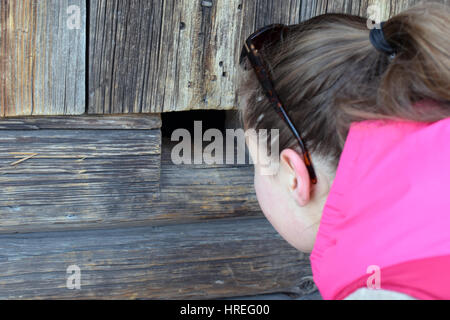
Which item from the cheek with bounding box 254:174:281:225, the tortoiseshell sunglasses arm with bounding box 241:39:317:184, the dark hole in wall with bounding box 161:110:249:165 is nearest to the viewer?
the tortoiseshell sunglasses arm with bounding box 241:39:317:184

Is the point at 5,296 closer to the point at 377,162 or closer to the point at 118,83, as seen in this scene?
the point at 118,83

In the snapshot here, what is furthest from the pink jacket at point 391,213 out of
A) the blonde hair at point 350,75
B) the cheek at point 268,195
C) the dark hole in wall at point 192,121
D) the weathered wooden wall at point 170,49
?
the dark hole in wall at point 192,121

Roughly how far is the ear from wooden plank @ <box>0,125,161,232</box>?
51cm

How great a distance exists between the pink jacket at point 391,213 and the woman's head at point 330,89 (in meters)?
0.05

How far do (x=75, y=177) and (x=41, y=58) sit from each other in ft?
1.03

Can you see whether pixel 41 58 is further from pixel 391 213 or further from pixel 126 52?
pixel 391 213

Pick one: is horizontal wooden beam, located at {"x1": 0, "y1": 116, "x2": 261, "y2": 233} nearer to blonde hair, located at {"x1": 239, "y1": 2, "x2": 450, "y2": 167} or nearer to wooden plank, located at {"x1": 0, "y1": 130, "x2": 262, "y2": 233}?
wooden plank, located at {"x1": 0, "y1": 130, "x2": 262, "y2": 233}

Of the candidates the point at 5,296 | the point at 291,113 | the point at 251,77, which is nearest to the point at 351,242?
the point at 291,113

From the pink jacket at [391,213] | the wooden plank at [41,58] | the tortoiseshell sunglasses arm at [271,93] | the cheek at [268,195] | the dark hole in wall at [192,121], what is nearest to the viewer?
the pink jacket at [391,213]

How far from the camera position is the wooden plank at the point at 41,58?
121 centimetres

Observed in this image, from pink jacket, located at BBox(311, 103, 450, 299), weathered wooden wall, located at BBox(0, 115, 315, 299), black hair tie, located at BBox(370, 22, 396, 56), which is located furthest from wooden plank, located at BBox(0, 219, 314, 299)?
black hair tie, located at BBox(370, 22, 396, 56)

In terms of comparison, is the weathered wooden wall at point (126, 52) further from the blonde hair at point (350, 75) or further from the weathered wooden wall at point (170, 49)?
the blonde hair at point (350, 75)

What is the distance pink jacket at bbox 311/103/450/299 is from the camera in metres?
0.73
